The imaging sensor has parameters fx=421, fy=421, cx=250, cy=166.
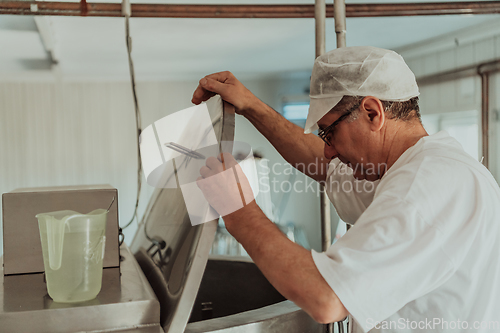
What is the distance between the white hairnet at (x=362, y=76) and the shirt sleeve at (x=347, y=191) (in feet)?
0.99

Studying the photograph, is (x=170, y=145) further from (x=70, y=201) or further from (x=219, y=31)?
(x=219, y=31)

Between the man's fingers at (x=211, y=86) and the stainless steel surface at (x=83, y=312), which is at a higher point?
the man's fingers at (x=211, y=86)

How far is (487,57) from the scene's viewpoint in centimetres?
469

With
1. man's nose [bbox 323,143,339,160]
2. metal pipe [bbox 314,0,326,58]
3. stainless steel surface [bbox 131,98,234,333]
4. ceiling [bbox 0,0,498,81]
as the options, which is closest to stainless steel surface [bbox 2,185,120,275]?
stainless steel surface [bbox 131,98,234,333]

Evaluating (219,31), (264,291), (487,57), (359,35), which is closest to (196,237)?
(264,291)

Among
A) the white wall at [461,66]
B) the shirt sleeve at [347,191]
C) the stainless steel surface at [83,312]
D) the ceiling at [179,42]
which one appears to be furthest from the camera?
the white wall at [461,66]

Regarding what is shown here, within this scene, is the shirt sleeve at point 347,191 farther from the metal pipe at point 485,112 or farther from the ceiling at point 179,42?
the metal pipe at point 485,112

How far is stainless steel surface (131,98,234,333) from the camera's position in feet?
2.77

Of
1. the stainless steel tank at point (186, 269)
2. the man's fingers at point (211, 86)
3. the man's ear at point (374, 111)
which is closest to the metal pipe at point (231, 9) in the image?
the man's fingers at point (211, 86)

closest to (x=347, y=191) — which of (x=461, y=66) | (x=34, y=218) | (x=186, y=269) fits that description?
(x=186, y=269)

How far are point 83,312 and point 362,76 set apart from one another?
77 centimetres

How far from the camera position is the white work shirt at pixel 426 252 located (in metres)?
0.73

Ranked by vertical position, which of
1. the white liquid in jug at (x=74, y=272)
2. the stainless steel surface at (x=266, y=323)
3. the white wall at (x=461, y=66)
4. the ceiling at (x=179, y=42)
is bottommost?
the stainless steel surface at (x=266, y=323)

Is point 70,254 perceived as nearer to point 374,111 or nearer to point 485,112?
point 374,111
